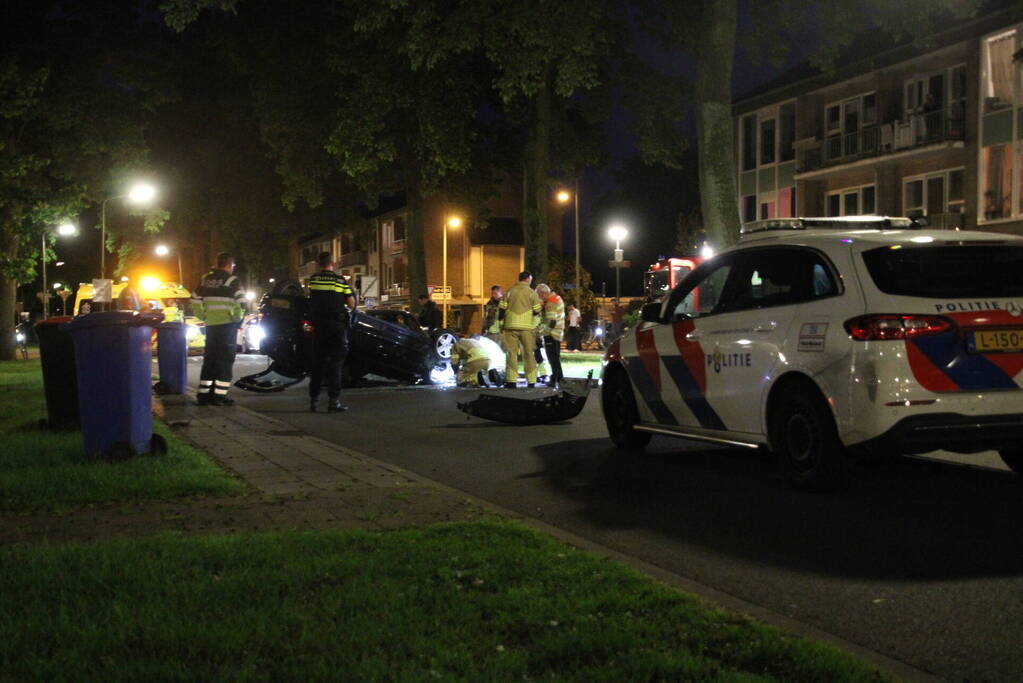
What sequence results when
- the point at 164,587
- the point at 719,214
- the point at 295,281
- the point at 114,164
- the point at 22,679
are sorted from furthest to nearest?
the point at 114,164 → the point at 719,214 → the point at 295,281 → the point at 164,587 → the point at 22,679

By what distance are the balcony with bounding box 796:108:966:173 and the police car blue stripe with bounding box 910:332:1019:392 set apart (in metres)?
28.9

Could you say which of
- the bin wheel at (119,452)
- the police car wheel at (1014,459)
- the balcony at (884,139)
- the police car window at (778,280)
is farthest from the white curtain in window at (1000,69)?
the bin wheel at (119,452)

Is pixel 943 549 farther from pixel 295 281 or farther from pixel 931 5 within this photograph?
pixel 931 5

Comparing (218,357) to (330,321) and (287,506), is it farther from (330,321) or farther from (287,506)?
(287,506)

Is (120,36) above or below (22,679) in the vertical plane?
above

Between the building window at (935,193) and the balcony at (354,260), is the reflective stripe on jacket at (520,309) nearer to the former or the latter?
the building window at (935,193)

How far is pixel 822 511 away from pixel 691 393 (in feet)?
6.60

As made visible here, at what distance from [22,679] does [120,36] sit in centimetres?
3547

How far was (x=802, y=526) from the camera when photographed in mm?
6469

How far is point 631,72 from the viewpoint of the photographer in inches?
1251

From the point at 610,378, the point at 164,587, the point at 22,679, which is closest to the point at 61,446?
the point at 610,378

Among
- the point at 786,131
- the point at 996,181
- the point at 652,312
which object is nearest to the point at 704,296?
the point at 652,312

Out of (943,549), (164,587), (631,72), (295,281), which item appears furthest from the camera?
(631,72)

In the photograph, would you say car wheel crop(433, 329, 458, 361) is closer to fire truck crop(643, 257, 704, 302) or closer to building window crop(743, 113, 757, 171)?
fire truck crop(643, 257, 704, 302)
